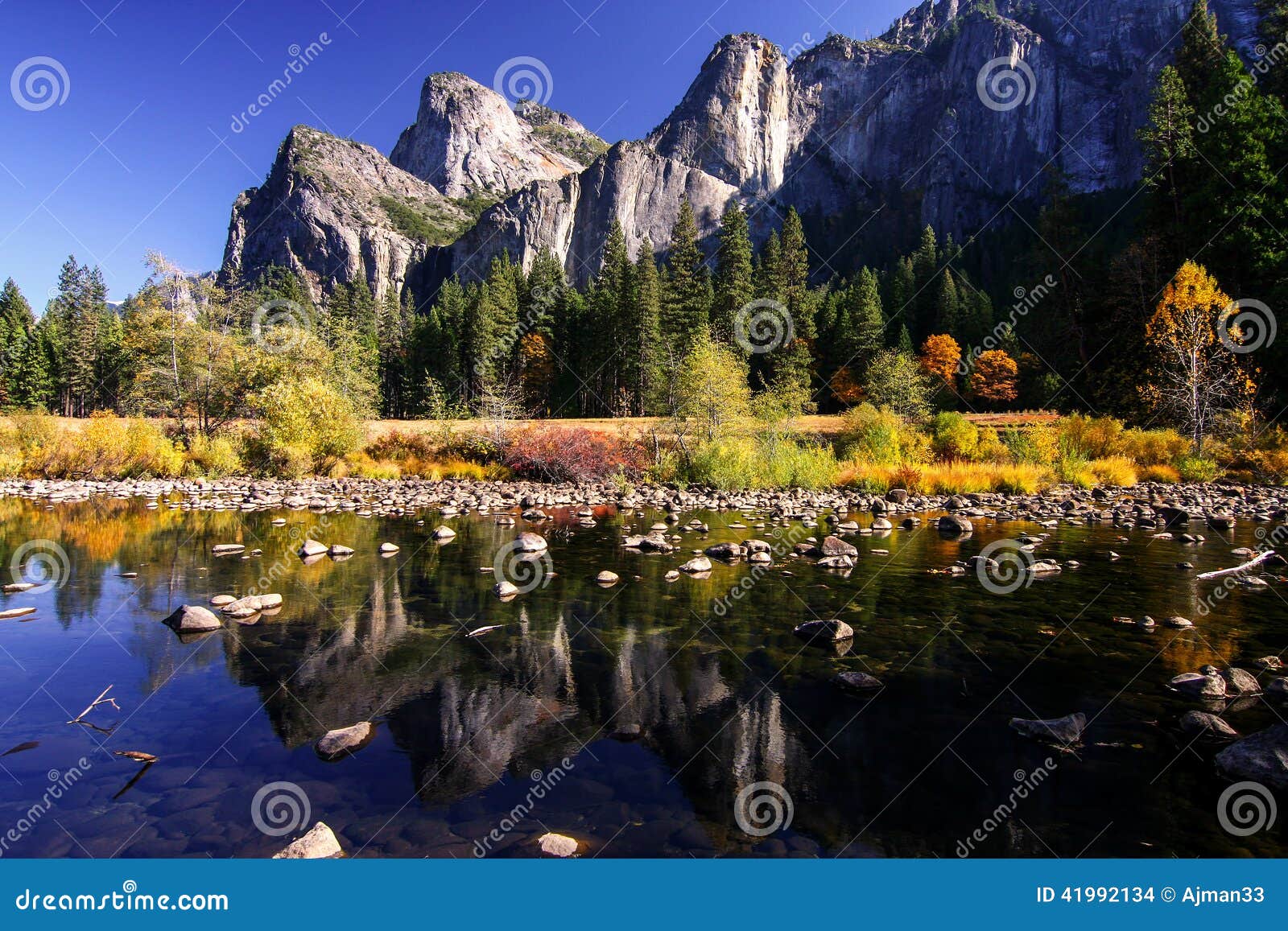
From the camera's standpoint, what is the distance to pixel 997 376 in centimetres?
6291

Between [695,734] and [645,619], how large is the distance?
385cm

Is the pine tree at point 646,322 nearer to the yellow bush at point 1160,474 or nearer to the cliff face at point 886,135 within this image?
the yellow bush at point 1160,474

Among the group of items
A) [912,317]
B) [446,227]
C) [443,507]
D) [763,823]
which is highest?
[446,227]

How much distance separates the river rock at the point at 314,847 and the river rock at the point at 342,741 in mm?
1403

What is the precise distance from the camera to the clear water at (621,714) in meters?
4.68

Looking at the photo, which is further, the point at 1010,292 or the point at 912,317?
the point at 1010,292

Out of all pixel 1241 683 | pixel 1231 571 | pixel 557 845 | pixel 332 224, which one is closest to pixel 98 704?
pixel 557 845

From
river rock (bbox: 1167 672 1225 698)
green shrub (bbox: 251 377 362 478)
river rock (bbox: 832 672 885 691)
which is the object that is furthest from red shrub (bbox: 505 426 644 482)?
river rock (bbox: 1167 672 1225 698)

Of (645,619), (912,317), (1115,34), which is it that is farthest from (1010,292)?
(1115,34)

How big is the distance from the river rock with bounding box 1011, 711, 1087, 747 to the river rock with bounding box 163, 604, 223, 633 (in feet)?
33.8

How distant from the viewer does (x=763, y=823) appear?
4820 mm

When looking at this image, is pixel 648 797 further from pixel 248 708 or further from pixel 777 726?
pixel 248 708

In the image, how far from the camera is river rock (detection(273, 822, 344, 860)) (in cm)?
417

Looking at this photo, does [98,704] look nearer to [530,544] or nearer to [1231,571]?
[530,544]
